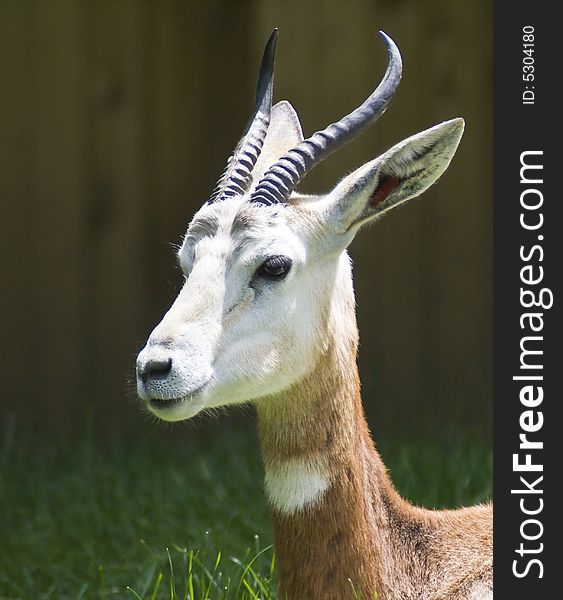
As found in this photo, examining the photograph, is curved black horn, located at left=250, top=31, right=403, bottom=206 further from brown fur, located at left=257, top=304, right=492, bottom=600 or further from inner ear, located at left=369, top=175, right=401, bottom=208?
brown fur, located at left=257, top=304, right=492, bottom=600

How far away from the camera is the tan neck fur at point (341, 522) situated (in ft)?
10.3

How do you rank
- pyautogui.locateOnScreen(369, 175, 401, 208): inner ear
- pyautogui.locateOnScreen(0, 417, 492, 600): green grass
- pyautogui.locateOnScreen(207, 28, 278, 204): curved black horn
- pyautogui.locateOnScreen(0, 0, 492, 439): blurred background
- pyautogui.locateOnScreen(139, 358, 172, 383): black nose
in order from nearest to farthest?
pyautogui.locateOnScreen(139, 358, 172, 383): black nose
pyautogui.locateOnScreen(369, 175, 401, 208): inner ear
pyautogui.locateOnScreen(207, 28, 278, 204): curved black horn
pyautogui.locateOnScreen(0, 417, 492, 600): green grass
pyautogui.locateOnScreen(0, 0, 492, 439): blurred background

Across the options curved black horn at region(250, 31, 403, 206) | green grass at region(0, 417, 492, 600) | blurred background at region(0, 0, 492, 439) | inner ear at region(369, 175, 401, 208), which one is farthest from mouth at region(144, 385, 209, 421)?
blurred background at region(0, 0, 492, 439)

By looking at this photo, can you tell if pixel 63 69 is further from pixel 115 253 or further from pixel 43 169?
pixel 115 253

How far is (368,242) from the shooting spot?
714cm

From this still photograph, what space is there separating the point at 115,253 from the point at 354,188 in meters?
4.21

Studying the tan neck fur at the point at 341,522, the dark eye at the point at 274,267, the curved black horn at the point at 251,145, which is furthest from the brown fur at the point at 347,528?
the curved black horn at the point at 251,145

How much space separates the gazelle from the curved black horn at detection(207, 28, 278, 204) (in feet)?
0.33

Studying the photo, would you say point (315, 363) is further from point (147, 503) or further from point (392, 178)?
point (147, 503)

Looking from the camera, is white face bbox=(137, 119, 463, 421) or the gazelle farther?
the gazelle

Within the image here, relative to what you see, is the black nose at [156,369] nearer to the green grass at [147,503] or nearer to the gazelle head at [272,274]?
the gazelle head at [272,274]

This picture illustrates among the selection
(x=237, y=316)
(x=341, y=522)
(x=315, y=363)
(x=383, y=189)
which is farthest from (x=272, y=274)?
(x=341, y=522)

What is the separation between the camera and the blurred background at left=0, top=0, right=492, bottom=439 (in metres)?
7.09

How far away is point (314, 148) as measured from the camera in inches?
131
